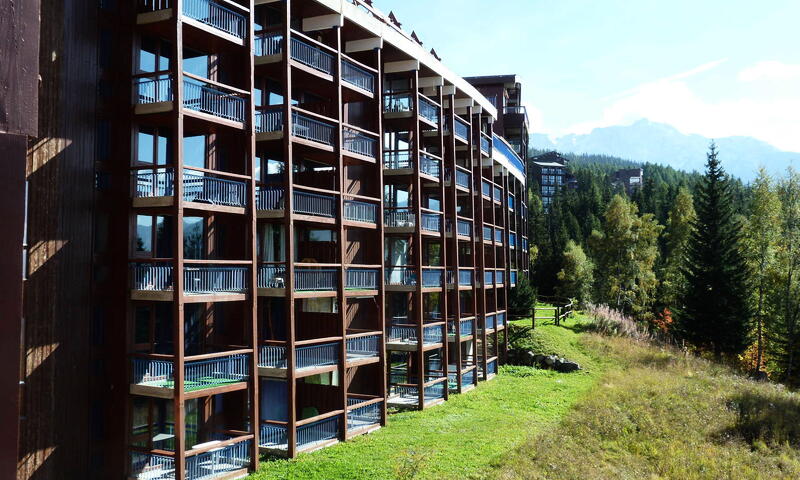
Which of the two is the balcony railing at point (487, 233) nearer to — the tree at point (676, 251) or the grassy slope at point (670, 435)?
the grassy slope at point (670, 435)

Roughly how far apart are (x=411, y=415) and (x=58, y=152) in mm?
16355

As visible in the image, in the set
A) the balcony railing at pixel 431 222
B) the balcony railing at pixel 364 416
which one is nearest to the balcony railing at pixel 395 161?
the balcony railing at pixel 431 222

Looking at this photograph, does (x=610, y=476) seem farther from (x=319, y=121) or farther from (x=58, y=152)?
(x=58, y=152)

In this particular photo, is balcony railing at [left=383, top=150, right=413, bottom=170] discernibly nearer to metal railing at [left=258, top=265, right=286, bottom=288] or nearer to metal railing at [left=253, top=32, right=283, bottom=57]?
metal railing at [left=253, top=32, right=283, bottom=57]

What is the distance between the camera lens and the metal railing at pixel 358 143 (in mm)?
24603

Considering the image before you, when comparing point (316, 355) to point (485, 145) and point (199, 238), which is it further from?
point (485, 145)

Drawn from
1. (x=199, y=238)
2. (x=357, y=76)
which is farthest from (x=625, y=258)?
(x=199, y=238)

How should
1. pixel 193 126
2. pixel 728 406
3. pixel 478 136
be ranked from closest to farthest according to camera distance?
pixel 193 126, pixel 728 406, pixel 478 136

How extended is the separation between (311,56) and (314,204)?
200 inches

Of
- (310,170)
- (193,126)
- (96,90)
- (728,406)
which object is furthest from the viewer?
(728,406)

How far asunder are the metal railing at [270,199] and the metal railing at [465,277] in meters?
13.2

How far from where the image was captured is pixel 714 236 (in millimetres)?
50062

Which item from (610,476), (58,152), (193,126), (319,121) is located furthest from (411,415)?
(58,152)

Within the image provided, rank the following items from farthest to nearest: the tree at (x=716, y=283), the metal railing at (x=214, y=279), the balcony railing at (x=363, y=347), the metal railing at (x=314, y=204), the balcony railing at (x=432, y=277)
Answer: the tree at (x=716, y=283) < the balcony railing at (x=432, y=277) < the balcony railing at (x=363, y=347) < the metal railing at (x=314, y=204) < the metal railing at (x=214, y=279)
